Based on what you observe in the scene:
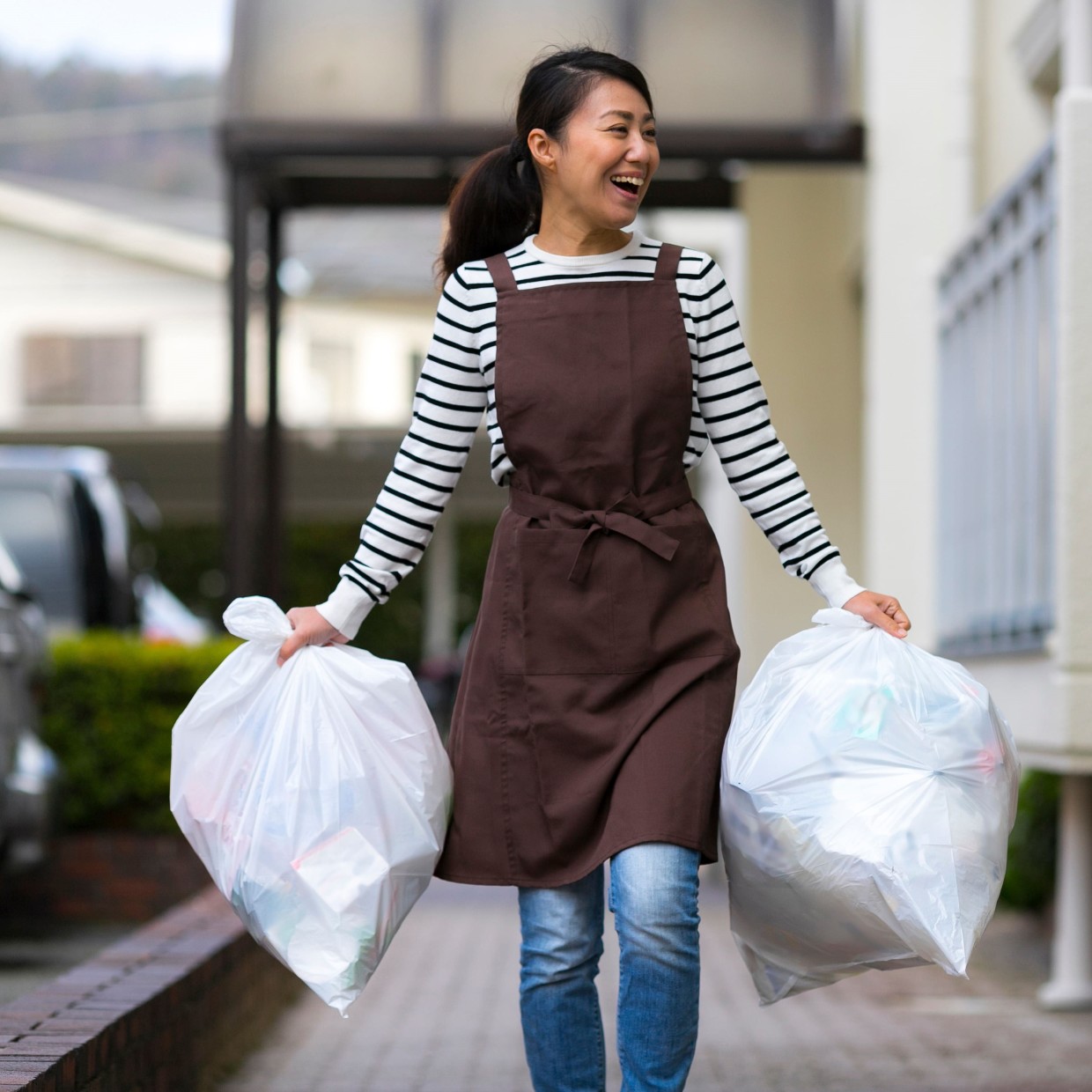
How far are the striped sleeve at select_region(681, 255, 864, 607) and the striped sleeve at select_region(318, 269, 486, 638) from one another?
1.29 feet

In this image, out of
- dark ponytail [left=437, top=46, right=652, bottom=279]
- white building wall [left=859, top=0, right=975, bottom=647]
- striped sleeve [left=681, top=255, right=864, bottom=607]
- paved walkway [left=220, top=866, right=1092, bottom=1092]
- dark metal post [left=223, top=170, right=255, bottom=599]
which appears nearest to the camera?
striped sleeve [left=681, top=255, right=864, bottom=607]

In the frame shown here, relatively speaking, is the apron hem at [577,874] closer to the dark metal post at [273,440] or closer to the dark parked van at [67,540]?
the dark metal post at [273,440]

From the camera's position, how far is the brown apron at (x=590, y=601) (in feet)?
10.1

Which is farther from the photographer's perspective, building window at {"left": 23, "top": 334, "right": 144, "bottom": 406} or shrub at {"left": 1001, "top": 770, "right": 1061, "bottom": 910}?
building window at {"left": 23, "top": 334, "right": 144, "bottom": 406}

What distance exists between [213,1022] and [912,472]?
449 centimetres

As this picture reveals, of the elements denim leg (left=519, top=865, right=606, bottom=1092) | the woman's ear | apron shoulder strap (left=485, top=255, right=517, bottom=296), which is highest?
the woman's ear

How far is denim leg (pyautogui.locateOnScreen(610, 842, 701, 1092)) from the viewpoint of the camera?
2955 millimetres

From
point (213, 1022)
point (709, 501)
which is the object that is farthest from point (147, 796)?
point (709, 501)

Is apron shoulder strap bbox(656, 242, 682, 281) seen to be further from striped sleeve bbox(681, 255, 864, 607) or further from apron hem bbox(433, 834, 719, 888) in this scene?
apron hem bbox(433, 834, 719, 888)

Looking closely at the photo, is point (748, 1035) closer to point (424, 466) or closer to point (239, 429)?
point (424, 466)

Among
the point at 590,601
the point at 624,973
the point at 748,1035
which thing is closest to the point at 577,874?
the point at 624,973

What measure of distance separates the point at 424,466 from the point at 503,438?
0.53 ft

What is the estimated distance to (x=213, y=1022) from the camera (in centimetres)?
466

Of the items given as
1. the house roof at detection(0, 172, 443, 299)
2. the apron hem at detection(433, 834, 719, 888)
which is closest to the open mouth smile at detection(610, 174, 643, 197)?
the apron hem at detection(433, 834, 719, 888)
